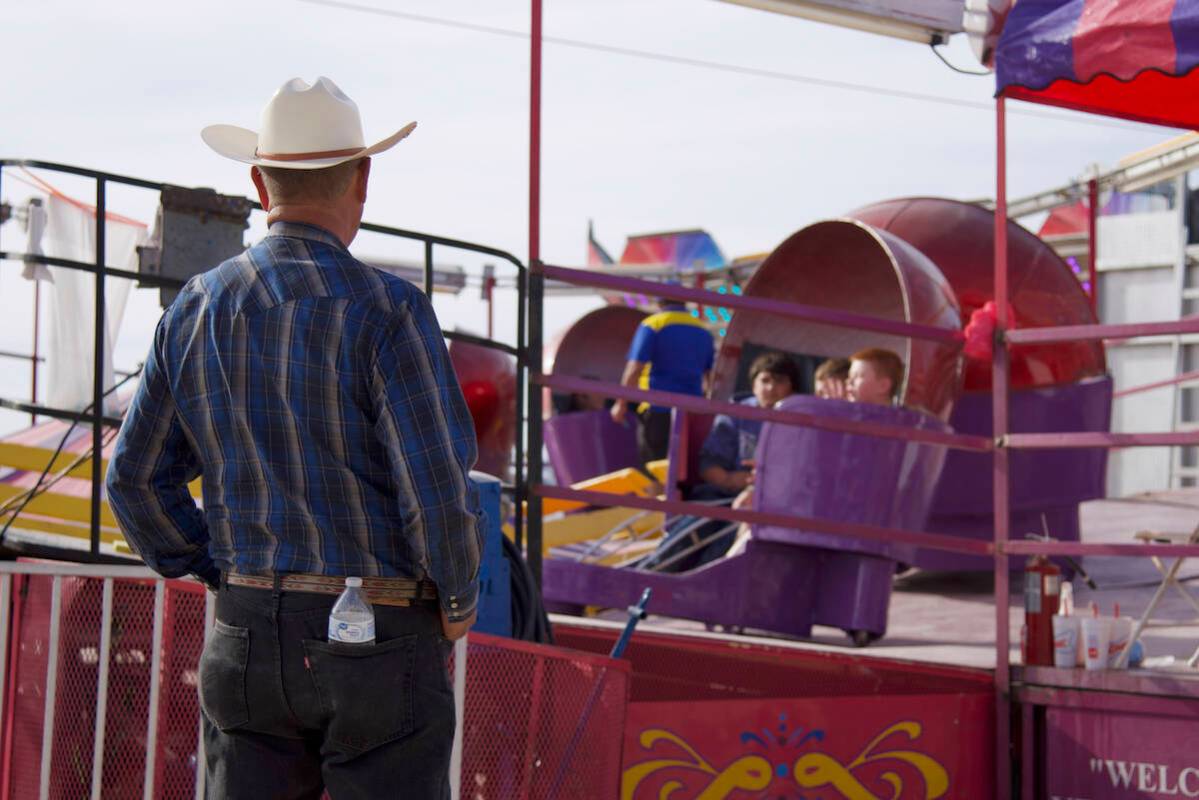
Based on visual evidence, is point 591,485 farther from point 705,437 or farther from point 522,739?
point 522,739

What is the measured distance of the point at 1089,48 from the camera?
4613 millimetres

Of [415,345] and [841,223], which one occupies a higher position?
[841,223]

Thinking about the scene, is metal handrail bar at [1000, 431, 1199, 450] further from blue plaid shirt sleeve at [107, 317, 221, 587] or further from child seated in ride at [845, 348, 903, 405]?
blue plaid shirt sleeve at [107, 317, 221, 587]

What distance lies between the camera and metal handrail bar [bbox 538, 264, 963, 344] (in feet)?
15.4

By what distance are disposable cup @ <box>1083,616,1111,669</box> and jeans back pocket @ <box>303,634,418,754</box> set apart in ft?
9.16

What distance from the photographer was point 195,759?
3855 millimetres

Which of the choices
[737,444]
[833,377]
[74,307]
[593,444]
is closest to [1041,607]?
[833,377]

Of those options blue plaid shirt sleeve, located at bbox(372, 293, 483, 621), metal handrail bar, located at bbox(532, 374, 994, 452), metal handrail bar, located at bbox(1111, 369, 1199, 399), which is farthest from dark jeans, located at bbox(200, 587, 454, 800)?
metal handrail bar, located at bbox(1111, 369, 1199, 399)

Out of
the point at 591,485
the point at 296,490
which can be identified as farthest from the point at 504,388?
the point at 296,490

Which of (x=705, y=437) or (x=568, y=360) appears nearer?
(x=705, y=437)

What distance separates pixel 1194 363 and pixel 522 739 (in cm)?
1302

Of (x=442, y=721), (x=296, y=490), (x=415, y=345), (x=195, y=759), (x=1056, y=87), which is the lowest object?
(x=195, y=759)

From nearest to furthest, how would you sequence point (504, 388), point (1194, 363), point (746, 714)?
1. point (746, 714)
2. point (504, 388)
3. point (1194, 363)

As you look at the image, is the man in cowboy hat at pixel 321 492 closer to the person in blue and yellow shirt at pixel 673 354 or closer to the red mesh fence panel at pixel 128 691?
the red mesh fence panel at pixel 128 691
